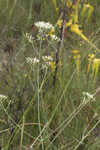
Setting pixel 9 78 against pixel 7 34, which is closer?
pixel 9 78

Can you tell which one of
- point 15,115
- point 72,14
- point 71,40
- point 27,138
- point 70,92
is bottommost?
point 27,138

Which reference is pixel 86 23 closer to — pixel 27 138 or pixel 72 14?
pixel 72 14

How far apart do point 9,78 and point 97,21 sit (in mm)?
903

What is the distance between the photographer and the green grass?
1550mm

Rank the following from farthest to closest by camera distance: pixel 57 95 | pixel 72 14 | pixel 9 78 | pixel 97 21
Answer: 1. pixel 72 14
2. pixel 97 21
3. pixel 9 78
4. pixel 57 95

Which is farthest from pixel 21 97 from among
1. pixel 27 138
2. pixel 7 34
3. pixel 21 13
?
pixel 21 13

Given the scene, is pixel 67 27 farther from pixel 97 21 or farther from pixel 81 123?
pixel 81 123

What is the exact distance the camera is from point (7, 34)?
9.26ft

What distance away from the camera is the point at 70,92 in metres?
2.03

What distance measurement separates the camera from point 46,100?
186 cm

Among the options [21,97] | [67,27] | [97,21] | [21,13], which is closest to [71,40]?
[67,27]

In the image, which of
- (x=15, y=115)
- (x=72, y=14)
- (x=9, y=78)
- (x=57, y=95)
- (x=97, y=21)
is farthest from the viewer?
(x=72, y=14)

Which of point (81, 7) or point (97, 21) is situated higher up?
point (81, 7)

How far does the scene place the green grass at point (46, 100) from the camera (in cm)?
155
